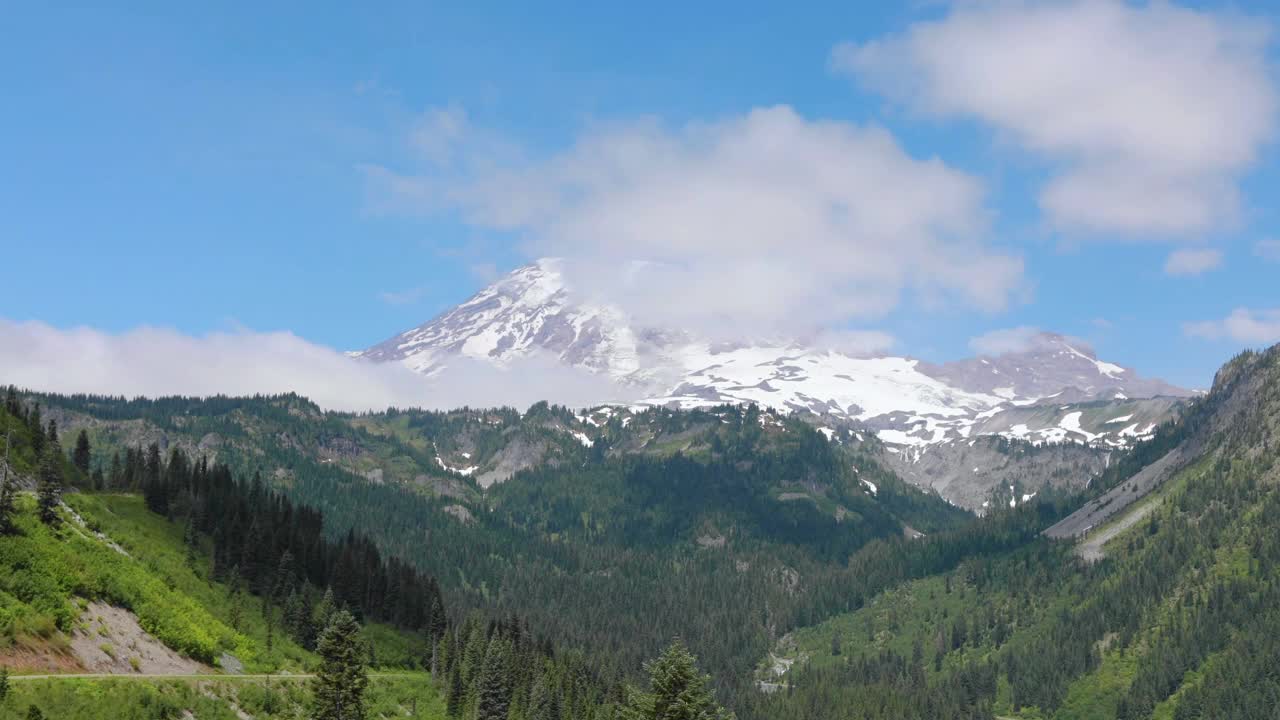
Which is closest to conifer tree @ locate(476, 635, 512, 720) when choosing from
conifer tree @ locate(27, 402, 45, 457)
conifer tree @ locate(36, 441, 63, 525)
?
conifer tree @ locate(36, 441, 63, 525)

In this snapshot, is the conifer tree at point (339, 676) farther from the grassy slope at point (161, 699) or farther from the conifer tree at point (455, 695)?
the conifer tree at point (455, 695)

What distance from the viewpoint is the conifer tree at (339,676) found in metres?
77.4

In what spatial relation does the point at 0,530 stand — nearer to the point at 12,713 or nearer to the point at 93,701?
the point at 93,701

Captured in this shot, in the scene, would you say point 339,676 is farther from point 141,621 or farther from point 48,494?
point 48,494

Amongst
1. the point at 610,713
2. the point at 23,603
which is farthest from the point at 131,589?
the point at 610,713

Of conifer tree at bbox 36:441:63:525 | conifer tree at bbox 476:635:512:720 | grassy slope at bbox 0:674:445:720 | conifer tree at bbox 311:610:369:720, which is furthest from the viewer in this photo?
conifer tree at bbox 476:635:512:720

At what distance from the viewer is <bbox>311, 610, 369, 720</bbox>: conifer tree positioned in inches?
3046

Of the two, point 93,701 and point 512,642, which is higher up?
point 93,701

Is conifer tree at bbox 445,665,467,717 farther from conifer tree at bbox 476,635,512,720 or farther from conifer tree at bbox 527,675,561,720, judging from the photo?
conifer tree at bbox 527,675,561,720

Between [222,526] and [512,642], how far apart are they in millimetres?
55305

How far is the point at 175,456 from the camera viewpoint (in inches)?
7047

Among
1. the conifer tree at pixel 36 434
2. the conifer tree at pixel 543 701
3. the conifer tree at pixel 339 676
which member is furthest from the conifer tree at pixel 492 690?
the conifer tree at pixel 339 676

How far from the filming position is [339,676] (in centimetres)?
7756

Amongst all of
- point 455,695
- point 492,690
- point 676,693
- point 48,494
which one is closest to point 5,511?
point 48,494
